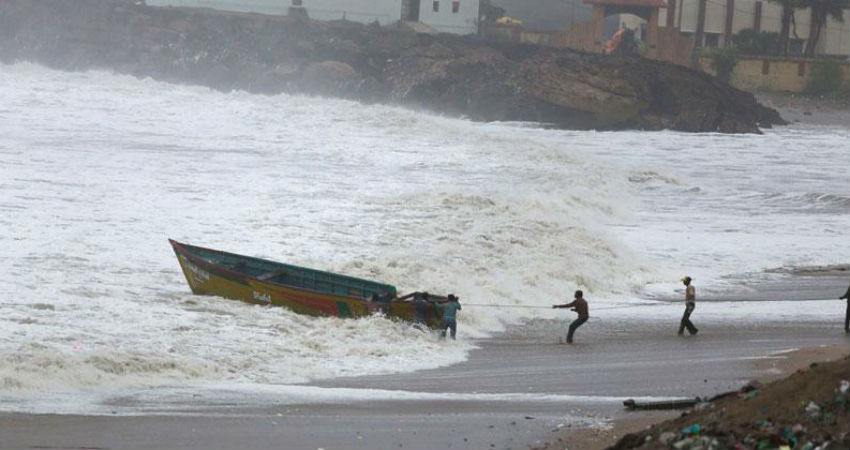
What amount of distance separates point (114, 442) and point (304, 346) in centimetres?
633

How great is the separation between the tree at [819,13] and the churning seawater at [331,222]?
23.3m

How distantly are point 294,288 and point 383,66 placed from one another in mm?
59444

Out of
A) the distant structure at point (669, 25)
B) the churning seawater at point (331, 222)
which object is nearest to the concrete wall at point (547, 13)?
the distant structure at point (669, 25)

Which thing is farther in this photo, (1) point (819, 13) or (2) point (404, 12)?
(2) point (404, 12)

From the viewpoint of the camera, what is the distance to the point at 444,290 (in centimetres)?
2595

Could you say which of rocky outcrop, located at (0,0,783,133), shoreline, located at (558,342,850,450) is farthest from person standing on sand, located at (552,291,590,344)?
rocky outcrop, located at (0,0,783,133)

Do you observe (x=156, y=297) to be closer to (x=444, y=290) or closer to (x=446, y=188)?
(x=444, y=290)

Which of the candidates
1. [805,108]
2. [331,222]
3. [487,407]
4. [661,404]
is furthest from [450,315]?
[805,108]

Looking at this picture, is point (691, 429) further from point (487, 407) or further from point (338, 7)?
point (338, 7)

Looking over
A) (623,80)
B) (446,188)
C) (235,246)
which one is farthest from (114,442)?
(623,80)

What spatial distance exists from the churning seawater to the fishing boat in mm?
259

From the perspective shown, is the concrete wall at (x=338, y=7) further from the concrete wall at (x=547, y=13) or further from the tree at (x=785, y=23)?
the tree at (x=785, y=23)

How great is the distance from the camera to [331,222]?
3312 cm

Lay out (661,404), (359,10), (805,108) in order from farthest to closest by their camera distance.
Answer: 1. (359,10)
2. (805,108)
3. (661,404)
